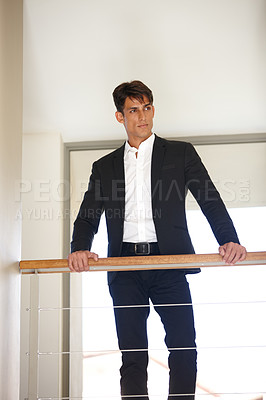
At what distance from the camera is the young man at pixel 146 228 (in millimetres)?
1896

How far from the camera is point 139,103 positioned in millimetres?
2176

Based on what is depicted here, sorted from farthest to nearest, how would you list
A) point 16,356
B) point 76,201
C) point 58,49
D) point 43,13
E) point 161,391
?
point 76,201
point 161,391
point 58,49
point 43,13
point 16,356

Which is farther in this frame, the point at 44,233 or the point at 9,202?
the point at 44,233

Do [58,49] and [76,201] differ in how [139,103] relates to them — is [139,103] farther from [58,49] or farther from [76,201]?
[76,201]

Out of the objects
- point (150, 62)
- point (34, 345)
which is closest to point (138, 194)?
point (34, 345)

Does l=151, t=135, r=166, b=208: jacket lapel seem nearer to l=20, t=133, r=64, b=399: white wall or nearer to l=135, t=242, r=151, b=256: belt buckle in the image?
l=135, t=242, r=151, b=256: belt buckle

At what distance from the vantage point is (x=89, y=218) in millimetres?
2117

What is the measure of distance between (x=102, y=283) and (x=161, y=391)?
875mm

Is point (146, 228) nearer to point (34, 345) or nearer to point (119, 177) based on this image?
point (119, 177)

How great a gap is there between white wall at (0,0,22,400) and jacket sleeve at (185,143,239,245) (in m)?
0.68

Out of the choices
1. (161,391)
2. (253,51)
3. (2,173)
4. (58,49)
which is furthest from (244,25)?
(161,391)

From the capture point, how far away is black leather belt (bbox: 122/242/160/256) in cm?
200

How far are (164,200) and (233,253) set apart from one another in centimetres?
34

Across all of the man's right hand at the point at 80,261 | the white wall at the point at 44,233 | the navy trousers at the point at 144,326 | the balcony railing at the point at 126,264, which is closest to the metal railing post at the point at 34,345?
the balcony railing at the point at 126,264
